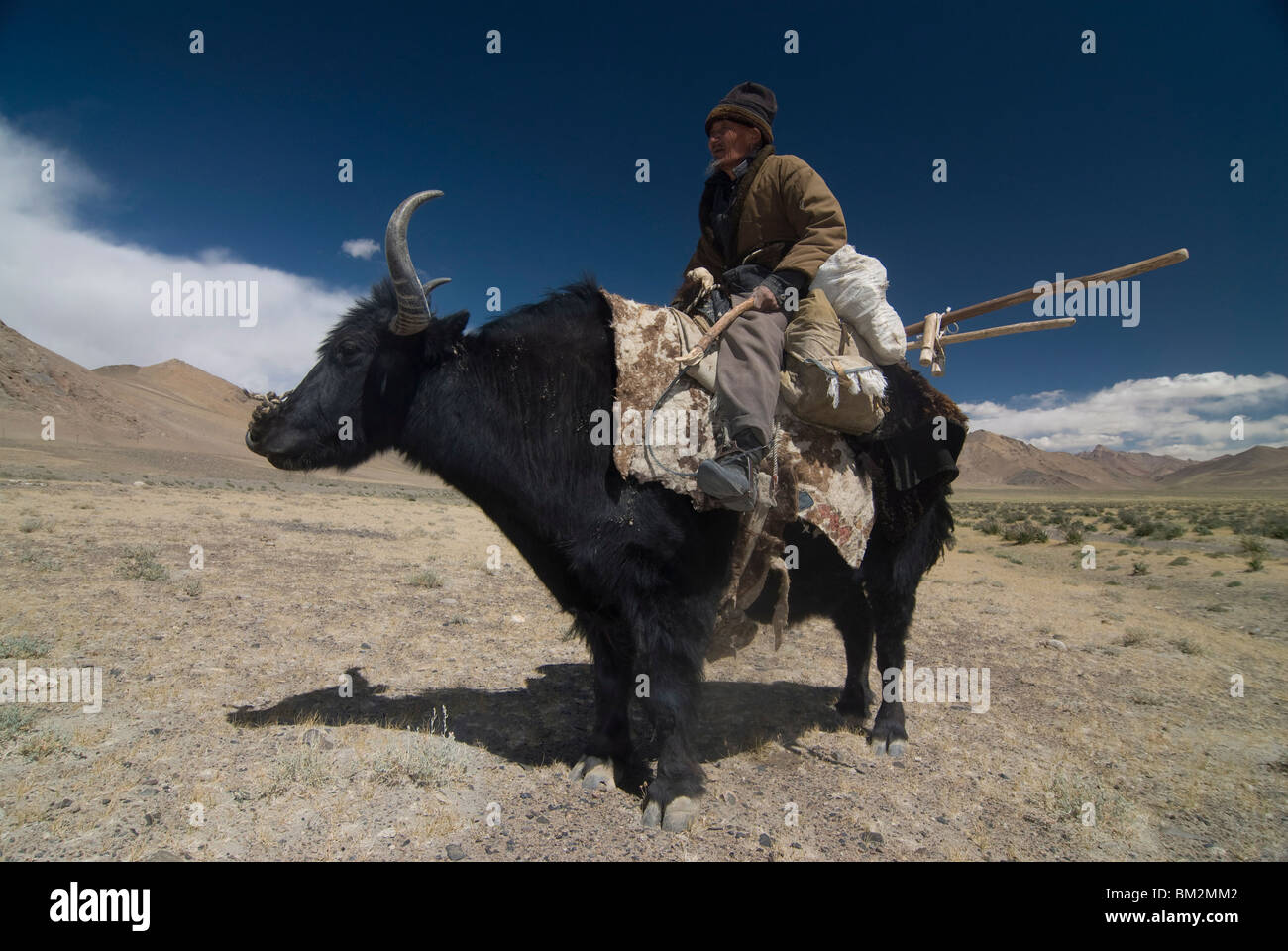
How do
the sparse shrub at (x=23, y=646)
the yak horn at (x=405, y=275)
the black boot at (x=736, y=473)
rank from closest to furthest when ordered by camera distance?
the black boot at (x=736, y=473)
the yak horn at (x=405, y=275)
the sparse shrub at (x=23, y=646)

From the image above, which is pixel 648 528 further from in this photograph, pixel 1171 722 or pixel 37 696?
pixel 1171 722

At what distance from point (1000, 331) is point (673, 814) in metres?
3.91

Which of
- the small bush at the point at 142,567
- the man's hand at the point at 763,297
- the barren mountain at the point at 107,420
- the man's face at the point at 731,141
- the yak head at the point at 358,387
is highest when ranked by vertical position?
the barren mountain at the point at 107,420

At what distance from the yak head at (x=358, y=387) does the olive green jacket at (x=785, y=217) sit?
1700mm

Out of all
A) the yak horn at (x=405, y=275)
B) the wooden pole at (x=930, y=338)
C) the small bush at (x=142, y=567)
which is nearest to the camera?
the yak horn at (x=405, y=275)

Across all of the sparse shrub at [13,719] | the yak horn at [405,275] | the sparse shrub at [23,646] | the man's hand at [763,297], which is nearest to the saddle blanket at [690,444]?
the man's hand at [763,297]

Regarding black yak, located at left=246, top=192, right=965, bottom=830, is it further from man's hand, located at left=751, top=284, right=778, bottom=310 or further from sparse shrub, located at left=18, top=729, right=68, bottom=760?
sparse shrub, located at left=18, top=729, right=68, bottom=760

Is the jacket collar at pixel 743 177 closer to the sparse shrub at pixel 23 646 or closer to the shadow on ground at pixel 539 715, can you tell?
the shadow on ground at pixel 539 715

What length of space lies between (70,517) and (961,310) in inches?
638

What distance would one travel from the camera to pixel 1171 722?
507cm

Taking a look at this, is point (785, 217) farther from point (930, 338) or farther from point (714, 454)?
point (714, 454)

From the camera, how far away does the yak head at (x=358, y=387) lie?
3596 millimetres

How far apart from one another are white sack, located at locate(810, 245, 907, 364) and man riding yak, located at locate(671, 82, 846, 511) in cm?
17

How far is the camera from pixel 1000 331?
432 centimetres
